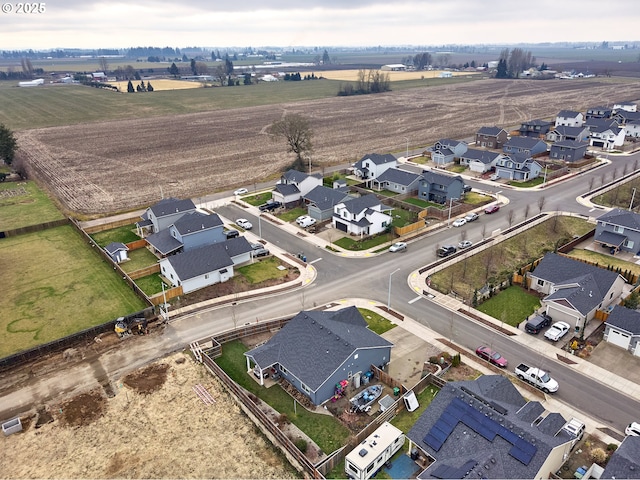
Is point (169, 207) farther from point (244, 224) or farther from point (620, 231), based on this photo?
point (620, 231)

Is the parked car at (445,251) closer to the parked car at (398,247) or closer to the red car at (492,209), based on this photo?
the parked car at (398,247)

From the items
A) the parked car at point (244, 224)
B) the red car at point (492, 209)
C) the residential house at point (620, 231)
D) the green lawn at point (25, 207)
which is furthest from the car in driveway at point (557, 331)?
the green lawn at point (25, 207)

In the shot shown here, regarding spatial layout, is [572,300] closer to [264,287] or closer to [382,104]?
[264,287]

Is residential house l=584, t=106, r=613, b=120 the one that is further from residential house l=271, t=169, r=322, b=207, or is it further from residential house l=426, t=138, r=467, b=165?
residential house l=271, t=169, r=322, b=207

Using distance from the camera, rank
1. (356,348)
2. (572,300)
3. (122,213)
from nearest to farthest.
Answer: (356,348) < (572,300) < (122,213)

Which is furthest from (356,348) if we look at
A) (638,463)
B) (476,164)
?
(476,164)

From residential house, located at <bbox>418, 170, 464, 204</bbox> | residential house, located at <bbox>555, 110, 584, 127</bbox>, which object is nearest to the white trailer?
residential house, located at <bbox>418, 170, 464, 204</bbox>

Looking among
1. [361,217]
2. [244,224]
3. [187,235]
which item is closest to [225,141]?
[244,224]
